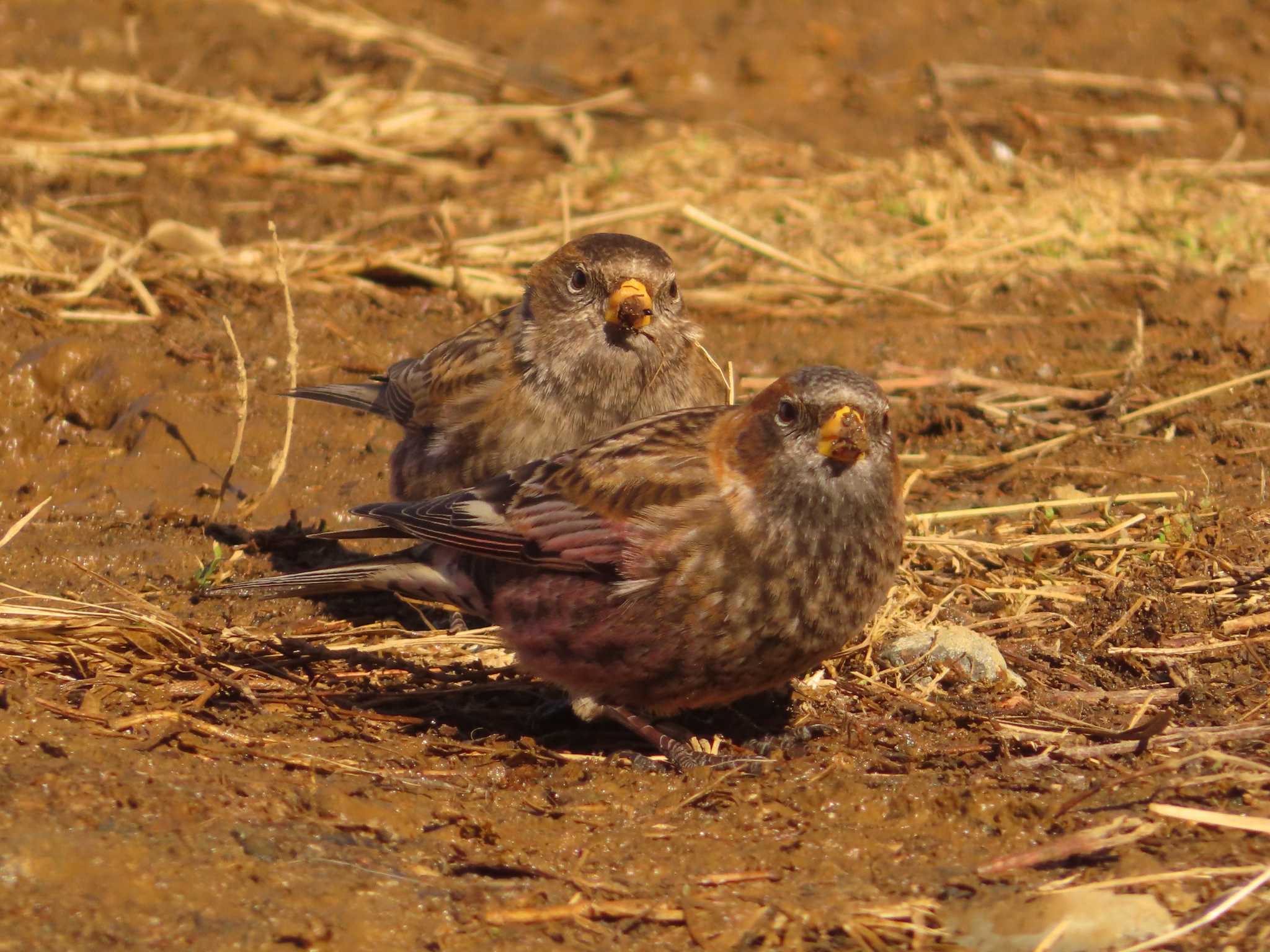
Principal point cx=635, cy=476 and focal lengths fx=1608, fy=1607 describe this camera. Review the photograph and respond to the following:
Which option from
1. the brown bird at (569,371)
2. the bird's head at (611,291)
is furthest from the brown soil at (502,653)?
the bird's head at (611,291)

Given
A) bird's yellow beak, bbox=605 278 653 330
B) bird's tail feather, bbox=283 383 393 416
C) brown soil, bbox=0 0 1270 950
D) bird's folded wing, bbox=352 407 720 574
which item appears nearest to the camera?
brown soil, bbox=0 0 1270 950

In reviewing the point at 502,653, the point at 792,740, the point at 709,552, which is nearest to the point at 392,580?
the point at 502,653

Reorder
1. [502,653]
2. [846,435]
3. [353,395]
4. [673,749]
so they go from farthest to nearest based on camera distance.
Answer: [353,395] → [502,653] → [673,749] → [846,435]

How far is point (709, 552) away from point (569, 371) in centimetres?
126

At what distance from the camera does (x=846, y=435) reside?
13.3ft

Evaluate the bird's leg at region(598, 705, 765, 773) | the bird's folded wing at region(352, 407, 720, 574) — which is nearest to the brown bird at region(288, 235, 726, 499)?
the bird's folded wing at region(352, 407, 720, 574)

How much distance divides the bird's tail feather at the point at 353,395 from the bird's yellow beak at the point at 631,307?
1.17 m

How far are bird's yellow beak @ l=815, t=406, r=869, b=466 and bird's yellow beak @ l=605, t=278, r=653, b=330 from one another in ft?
3.88

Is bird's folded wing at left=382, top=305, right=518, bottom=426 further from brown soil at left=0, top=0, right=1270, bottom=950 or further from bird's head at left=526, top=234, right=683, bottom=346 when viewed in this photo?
brown soil at left=0, top=0, right=1270, bottom=950

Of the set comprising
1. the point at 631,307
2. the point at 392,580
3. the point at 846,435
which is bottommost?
the point at 392,580

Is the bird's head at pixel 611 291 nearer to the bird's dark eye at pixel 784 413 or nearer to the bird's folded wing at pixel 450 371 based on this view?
the bird's folded wing at pixel 450 371

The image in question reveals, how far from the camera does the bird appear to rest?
13.6ft

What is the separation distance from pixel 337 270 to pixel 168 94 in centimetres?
291

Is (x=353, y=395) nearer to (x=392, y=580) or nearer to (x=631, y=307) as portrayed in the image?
(x=392, y=580)
